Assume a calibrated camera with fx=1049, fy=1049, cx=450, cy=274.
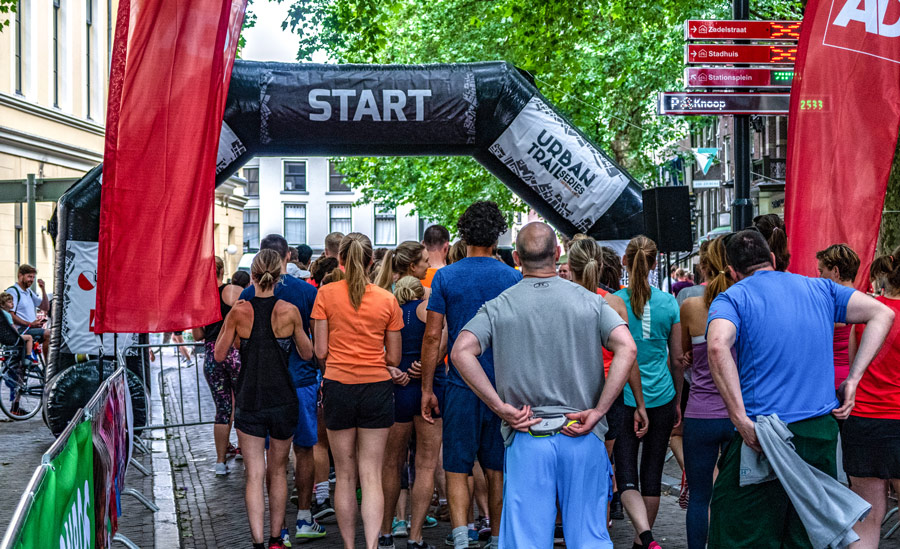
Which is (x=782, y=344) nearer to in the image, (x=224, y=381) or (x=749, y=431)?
(x=749, y=431)

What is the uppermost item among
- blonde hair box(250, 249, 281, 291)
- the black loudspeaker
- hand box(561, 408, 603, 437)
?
the black loudspeaker

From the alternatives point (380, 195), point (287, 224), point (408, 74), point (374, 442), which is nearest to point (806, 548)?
point (374, 442)

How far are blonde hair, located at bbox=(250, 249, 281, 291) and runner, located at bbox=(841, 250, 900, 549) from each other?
3451 millimetres

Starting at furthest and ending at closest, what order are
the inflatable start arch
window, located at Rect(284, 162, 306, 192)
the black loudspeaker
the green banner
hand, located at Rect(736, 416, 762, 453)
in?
window, located at Rect(284, 162, 306, 192) → the black loudspeaker → the inflatable start arch → hand, located at Rect(736, 416, 762, 453) → the green banner

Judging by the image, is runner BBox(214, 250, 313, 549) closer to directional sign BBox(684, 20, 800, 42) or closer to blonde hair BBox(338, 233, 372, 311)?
blonde hair BBox(338, 233, 372, 311)

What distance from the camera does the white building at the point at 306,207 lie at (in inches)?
2596

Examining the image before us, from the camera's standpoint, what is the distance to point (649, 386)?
630cm

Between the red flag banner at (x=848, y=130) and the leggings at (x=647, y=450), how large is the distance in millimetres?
1440

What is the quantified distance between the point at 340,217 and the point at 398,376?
60814mm

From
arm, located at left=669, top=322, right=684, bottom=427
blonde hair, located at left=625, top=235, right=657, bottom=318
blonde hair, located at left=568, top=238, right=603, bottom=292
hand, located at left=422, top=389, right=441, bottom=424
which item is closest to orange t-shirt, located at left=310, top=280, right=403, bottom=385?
hand, located at left=422, top=389, right=441, bottom=424

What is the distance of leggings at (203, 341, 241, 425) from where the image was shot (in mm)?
9181

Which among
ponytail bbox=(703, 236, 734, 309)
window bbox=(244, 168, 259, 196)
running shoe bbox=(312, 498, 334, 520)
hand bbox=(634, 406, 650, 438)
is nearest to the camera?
ponytail bbox=(703, 236, 734, 309)

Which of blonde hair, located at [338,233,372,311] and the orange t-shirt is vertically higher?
blonde hair, located at [338,233,372,311]

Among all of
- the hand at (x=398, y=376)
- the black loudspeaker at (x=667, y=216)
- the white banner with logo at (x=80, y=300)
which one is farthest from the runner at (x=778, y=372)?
the white banner with logo at (x=80, y=300)
